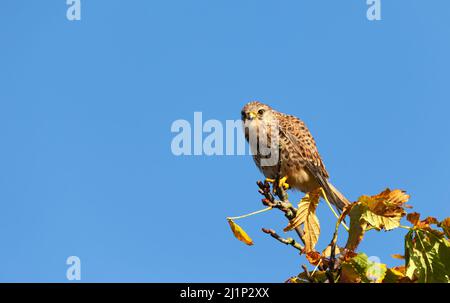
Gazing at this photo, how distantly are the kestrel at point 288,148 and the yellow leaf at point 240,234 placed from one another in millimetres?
4501

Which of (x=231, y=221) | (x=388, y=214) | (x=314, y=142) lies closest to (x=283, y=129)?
(x=314, y=142)

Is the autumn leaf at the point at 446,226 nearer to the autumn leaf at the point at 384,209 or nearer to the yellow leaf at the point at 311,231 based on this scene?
the autumn leaf at the point at 384,209

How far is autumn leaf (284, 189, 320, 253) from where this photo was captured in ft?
12.2

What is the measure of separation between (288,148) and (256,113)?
0.60m

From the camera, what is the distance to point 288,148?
865 cm

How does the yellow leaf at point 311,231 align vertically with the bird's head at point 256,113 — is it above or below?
below

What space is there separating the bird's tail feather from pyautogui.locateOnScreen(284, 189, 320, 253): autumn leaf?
429cm

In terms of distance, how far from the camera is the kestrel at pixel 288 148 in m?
8.51

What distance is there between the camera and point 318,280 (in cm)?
339

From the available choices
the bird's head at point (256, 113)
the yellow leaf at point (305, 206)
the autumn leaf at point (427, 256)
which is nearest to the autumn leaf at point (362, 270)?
the autumn leaf at point (427, 256)

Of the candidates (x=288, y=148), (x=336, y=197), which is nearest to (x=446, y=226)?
(x=336, y=197)

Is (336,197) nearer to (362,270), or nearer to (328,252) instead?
(328,252)
